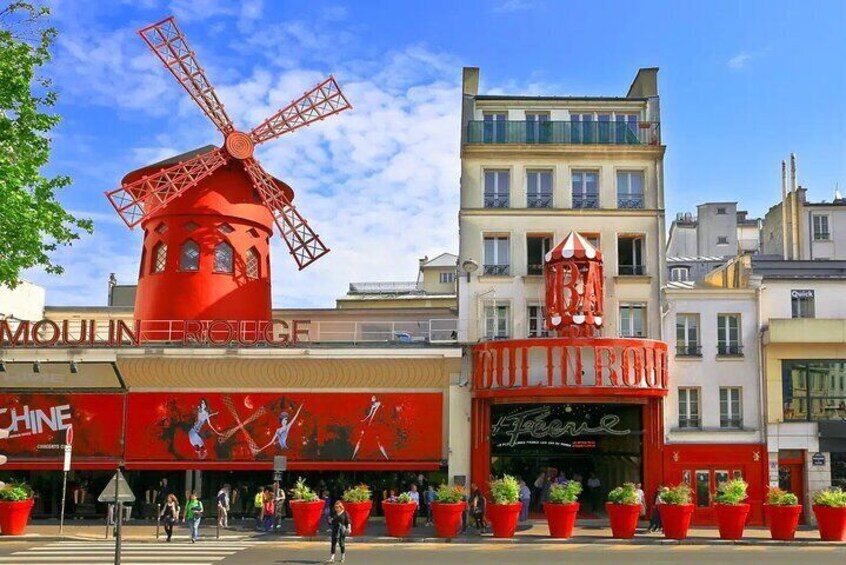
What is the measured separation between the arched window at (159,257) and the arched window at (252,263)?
107 inches

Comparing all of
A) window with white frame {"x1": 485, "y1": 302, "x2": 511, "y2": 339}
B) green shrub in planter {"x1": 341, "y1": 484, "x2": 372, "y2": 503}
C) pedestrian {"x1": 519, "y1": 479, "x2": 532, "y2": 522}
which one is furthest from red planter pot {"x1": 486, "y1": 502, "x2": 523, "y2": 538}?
window with white frame {"x1": 485, "y1": 302, "x2": 511, "y2": 339}

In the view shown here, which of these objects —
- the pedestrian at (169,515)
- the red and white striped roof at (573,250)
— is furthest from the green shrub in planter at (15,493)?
the red and white striped roof at (573,250)

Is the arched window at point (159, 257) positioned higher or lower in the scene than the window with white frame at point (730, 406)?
higher

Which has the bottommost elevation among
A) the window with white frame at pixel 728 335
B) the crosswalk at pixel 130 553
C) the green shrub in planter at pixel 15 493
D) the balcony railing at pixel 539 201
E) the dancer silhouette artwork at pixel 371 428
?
the crosswalk at pixel 130 553

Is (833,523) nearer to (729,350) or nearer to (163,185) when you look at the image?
(729,350)

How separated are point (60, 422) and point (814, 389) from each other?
22410 mm

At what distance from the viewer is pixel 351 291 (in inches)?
2104

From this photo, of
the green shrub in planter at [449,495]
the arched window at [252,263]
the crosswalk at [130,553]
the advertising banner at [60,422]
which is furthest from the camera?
the arched window at [252,263]

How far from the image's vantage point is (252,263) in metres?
32.6

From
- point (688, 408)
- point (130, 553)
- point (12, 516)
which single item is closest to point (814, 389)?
point (688, 408)

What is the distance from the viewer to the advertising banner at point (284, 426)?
28.3 meters

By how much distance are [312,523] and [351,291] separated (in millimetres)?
29799

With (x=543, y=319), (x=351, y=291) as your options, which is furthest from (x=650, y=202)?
(x=351, y=291)

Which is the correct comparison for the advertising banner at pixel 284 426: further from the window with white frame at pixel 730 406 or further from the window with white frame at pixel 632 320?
the window with white frame at pixel 730 406
